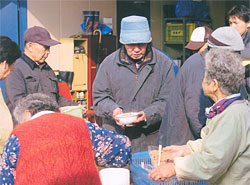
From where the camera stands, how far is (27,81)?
349 centimetres

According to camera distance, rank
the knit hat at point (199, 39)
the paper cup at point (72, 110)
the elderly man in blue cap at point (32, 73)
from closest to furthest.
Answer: the paper cup at point (72, 110) → the elderly man in blue cap at point (32, 73) → the knit hat at point (199, 39)

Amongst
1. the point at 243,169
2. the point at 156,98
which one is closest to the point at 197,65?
the point at 156,98

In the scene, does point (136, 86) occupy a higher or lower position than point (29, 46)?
lower

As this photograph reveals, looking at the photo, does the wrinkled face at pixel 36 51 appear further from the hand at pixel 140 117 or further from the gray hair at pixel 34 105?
the gray hair at pixel 34 105

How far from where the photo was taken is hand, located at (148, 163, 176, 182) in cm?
203

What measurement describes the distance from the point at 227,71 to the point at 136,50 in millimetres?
1285

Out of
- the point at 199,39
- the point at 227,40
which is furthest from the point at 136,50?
the point at 227,40

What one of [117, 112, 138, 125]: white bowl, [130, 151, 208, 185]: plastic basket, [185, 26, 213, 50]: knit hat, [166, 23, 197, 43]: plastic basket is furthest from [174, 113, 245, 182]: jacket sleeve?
[166, 23, 197, 43]: plastic basket

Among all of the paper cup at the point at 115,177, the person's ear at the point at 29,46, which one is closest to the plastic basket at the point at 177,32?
the person's ear at the point at 29,46

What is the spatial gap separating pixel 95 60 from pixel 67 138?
5087mm

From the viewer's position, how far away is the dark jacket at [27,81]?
335 centimetres

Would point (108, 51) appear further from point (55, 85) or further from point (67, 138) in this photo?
point (67, 138)

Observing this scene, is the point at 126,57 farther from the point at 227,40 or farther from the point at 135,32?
the point at 227,40

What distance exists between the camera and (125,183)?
2131 millimetres
